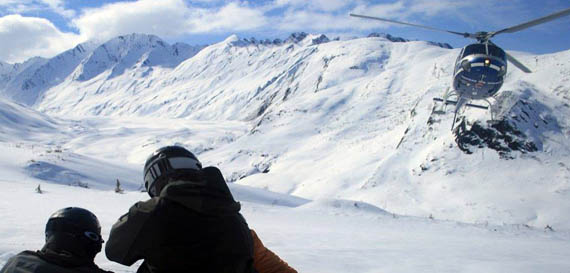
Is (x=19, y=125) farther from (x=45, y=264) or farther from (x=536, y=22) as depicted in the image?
(x=45, y=264)

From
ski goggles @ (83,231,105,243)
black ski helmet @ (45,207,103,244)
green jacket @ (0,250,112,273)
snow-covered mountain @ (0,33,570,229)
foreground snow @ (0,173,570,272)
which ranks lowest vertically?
foreground snow @ (0,173,570,272)

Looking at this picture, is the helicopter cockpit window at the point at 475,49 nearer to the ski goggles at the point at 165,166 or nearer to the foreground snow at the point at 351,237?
the foreground snow at the point at 351,237

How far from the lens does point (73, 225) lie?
9.11ft

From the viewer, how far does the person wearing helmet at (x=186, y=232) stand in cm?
229

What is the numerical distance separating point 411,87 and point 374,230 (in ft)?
165

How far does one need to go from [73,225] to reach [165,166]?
0.77m

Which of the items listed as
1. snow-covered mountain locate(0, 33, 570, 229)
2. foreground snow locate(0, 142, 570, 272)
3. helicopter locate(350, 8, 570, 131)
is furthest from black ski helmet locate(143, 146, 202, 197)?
snow-covered mountain locate(0, 33, 570, 229)

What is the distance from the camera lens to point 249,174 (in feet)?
162

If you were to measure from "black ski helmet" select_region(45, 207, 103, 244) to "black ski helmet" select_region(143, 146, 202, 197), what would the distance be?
528 millimetres

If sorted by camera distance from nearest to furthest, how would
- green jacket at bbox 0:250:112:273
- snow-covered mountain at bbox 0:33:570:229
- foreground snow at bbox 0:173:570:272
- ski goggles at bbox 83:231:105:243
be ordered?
green jacket at bbox 0:250:112:273, ski goggles at bbox 83:231:105:243, foreground snow at bbox 0:173:570:272, snow-covered mountain at bbox 0:33:570:229

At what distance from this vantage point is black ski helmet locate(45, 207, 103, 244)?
2760 mm

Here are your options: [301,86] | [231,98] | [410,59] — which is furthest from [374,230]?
[231,98]

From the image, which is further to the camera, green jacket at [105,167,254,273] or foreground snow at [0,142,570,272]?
foreground snow at [0,142,570,272]

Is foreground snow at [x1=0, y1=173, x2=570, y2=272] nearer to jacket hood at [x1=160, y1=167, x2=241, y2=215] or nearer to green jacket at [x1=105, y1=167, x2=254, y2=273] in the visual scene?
green jacket at [x1=105, y1=167, x2=254, y2=273]
